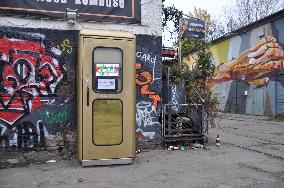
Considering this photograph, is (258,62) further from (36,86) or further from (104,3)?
(36,86)

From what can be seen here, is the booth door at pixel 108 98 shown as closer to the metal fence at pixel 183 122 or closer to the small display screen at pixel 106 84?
the small display screen at pixel 106 84

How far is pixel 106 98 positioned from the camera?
6.97m

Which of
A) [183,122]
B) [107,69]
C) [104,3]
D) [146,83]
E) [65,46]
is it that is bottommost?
[183,122]

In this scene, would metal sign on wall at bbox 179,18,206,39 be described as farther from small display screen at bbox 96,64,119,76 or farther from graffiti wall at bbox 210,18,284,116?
graffiti wall at bbox 210,18,284,116

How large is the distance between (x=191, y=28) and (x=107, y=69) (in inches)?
189

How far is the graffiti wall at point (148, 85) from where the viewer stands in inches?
326

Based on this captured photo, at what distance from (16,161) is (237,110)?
68.9 ft

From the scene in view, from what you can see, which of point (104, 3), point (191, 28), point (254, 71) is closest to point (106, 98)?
point (104, 3)

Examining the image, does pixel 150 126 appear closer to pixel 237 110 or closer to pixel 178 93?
pixel 178 93

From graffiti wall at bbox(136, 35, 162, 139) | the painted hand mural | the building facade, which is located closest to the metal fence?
graffiti wall at bbox(136, 35, 162, 139)

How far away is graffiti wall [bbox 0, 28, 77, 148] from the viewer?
729 centimetres

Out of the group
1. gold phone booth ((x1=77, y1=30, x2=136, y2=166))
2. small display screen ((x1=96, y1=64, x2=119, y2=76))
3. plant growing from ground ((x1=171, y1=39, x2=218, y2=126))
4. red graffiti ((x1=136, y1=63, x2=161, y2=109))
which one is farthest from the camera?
plant growing from ground ((x1=171, y1=39, x2=218, y2=126))

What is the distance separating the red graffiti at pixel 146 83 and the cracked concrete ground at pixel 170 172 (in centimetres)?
116

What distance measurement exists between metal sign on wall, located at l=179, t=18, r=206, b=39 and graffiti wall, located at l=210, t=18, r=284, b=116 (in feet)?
35.1
